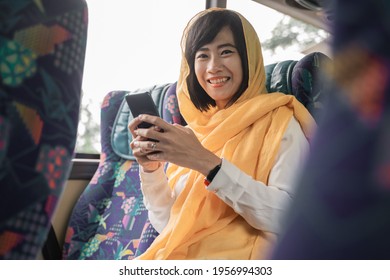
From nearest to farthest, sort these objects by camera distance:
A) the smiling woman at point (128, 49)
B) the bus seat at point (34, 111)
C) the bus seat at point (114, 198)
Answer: the bus seat at point (34, 111), the bus seat at point (114, 198), the smiling woman at point (128, 49)

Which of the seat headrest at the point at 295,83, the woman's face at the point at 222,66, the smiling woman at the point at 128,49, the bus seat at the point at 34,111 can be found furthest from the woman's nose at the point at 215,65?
the bus seat at the point at 34,111

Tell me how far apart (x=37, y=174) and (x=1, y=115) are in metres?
0.06

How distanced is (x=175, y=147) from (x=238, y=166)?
15cm

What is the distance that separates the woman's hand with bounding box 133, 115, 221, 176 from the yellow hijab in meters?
0.09

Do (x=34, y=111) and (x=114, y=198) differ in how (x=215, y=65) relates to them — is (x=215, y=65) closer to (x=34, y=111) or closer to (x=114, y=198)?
(x=114, y=198)

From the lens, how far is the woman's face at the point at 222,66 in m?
1.01

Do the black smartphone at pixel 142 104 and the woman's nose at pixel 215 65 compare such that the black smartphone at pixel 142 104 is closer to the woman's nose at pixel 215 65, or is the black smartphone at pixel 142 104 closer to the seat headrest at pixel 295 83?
the woman's nose at pixel 215 65

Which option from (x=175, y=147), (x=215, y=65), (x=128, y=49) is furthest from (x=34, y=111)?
(x=128, y=49)

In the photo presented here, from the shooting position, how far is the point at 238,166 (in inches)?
34.6

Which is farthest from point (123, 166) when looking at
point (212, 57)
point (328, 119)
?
point (328, 119)

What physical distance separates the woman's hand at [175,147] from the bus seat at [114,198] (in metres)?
0.34

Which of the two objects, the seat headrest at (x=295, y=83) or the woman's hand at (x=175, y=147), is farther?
the seat headrest at (x=295, y=83)
